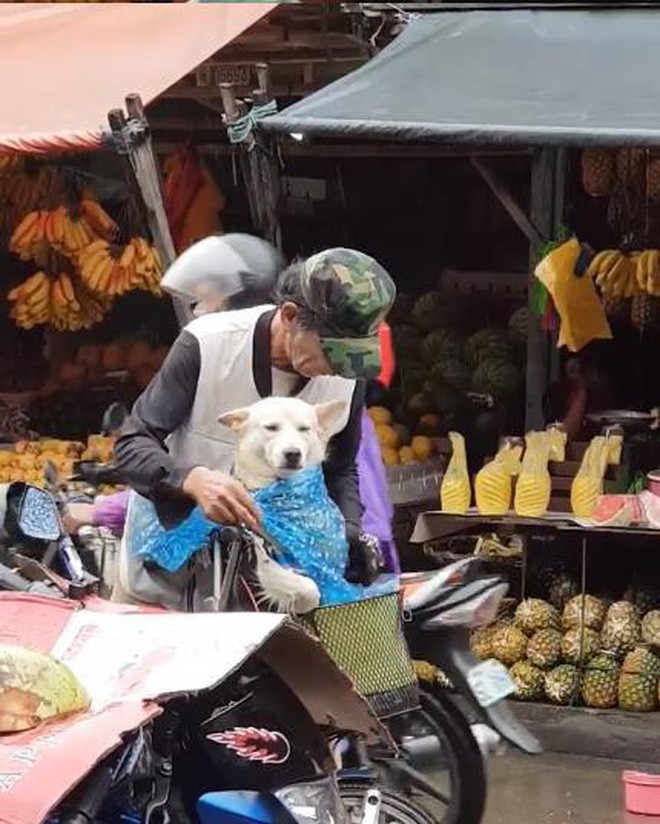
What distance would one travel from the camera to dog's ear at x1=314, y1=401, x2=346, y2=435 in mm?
4117

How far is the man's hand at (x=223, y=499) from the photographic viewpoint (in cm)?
380

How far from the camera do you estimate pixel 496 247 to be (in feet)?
29.5

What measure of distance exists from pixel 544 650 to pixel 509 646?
14 cm

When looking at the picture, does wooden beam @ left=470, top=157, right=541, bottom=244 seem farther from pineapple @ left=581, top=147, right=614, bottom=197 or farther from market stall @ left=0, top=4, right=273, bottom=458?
market stall @ left=0, top=4, right=273, bottom=458

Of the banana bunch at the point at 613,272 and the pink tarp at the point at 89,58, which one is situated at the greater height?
the pink tarp at the point at 89,58

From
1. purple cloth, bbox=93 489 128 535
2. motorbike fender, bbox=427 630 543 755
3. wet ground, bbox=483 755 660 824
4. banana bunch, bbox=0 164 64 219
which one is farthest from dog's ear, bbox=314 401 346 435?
banana bunch, bbox=0 164 64 219

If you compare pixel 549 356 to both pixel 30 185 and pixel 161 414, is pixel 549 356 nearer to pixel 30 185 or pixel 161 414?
pixel 30 185

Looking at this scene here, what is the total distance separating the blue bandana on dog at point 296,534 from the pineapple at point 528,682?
279 centimetres

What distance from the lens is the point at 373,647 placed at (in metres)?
4.01

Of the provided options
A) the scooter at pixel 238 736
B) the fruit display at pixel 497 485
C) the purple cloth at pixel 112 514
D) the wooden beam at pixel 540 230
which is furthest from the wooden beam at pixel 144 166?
the scooter at pixel 238 736

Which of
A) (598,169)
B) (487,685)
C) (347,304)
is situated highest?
(347,304)

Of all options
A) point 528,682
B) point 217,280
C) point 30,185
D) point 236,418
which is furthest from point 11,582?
point 30,185

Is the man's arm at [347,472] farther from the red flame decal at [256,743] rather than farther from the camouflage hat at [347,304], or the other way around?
the red flame decal at [256,743]

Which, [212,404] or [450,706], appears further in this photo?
[450,706]
